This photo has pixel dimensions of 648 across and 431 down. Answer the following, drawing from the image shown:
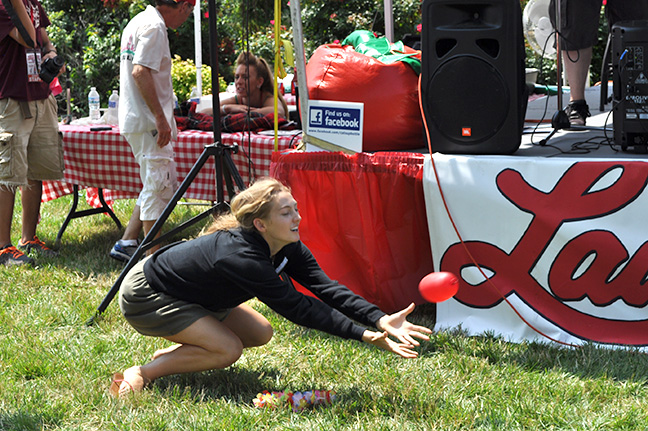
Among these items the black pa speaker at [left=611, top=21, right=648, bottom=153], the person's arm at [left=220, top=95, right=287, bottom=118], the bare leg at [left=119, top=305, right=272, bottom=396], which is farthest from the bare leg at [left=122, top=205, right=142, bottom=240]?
the black pa speaker at [left=611, top=21, right=648, bottom=153]

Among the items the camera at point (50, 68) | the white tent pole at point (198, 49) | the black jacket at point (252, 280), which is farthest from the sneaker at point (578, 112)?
the white tent pole at point (198, 49)


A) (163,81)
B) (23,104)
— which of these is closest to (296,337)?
(163,81)

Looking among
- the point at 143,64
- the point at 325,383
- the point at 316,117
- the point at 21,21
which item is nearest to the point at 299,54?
the point at 316,117

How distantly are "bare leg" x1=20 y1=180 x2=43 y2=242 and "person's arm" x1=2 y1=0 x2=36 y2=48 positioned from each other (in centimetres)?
88

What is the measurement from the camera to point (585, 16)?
13.7ft

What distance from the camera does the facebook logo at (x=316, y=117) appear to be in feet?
11.6

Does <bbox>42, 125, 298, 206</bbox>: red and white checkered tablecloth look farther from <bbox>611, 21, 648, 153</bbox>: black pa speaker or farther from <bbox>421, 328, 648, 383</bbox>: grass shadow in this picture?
<bbox>611, 21, 648, 153</bbox>: black pa speaker

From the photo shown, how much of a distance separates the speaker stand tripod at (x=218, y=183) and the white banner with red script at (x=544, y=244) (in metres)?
0.99

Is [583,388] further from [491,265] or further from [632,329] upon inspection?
[491,265]

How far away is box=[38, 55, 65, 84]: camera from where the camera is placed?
14.7ft

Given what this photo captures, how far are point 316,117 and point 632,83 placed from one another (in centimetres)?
136

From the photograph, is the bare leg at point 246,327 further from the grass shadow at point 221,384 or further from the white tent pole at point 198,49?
the white tent pole at point 198,49

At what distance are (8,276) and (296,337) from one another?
190 centimetres

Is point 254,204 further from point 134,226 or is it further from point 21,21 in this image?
point 21,21
